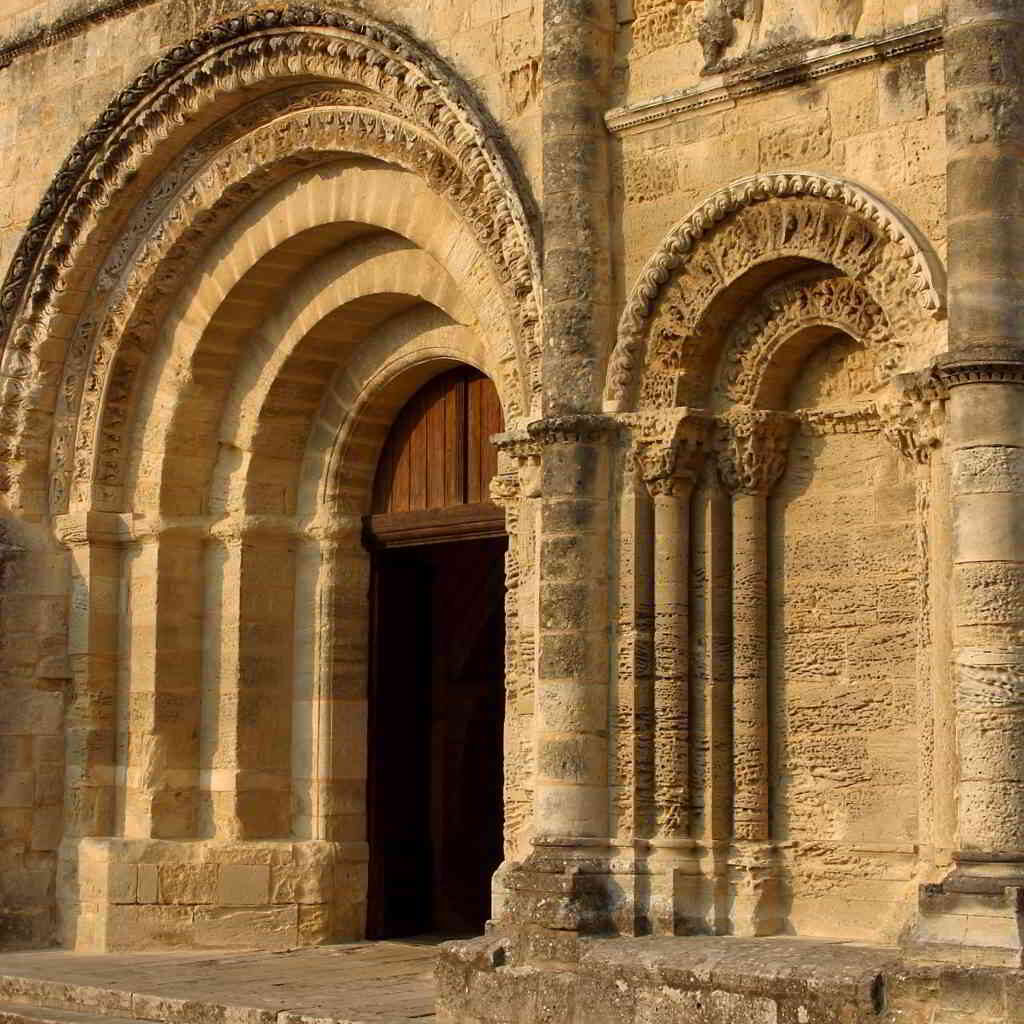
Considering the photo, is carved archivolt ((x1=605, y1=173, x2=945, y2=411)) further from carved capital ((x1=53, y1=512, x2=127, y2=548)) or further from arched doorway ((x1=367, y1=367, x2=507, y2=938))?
carved capital ((x1=53, y1=512, x2=127, y2=548))

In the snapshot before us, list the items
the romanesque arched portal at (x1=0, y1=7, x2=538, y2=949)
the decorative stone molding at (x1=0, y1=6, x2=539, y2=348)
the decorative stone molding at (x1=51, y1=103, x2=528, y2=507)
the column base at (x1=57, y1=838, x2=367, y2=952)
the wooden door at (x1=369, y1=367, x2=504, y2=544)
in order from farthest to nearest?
the column base at (x1=57, y1=838, x2=367, y2=952), the romanesque arched portal at (x1=0, y1=7, x2=538, y2=949), the wooden door at (x1=369, y1=367, x2=504, y2=544), the decorative stone molding at (x1=51, y1=103, x2=528, y2=507), the decorative stone molding at (x1=0, y1=6, x2=539, y2=348)

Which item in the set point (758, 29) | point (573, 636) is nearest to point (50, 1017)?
point (573, 636)

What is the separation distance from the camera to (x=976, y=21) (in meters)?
8.01

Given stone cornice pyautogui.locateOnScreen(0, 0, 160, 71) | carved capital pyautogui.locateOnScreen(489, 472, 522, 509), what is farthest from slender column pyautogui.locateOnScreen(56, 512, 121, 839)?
carved capital pyautogui.locateOnScreen(489, 472, 522, 509)

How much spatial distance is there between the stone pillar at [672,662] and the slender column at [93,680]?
13.9 feet

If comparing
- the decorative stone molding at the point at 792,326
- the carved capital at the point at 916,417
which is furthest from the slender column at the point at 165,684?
Result: the carved capital at the point at 916,417

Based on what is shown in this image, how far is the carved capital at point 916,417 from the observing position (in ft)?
26.7

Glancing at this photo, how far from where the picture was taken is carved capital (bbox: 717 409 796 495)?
910cm

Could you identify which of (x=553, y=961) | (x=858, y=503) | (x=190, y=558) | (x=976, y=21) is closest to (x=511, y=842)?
(x=553, y=961)

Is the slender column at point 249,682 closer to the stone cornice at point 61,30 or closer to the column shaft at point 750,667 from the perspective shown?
the stone cornice at point 61,30

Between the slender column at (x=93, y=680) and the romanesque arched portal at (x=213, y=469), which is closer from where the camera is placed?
the romanesque arched portal at (x=213, y=469)

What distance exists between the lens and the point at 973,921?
761 centimetres

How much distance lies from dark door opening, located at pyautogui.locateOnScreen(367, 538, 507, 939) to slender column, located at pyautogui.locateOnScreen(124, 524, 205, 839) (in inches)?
39.0

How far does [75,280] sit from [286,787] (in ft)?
9.98
